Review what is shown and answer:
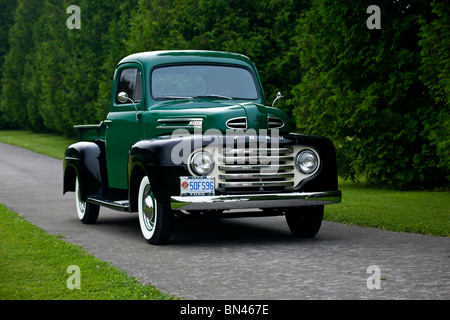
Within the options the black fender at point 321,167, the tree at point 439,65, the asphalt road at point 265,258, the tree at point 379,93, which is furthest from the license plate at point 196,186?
the tree at point 379,93

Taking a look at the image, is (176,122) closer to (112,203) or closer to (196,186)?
(196,186)

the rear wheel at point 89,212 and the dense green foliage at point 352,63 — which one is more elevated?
the dense green foliage at point 352,63

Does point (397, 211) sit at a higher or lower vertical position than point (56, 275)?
lower

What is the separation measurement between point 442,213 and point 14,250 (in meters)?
6.70

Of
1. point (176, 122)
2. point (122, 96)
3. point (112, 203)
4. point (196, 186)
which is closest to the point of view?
→ point (196, 186)

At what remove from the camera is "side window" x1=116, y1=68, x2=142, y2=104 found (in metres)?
10.2

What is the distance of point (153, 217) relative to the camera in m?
9.02

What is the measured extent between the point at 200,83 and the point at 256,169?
1908 mm

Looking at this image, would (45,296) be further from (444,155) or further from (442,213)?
(444,155)

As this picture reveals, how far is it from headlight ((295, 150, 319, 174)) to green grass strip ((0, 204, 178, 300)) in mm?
2607

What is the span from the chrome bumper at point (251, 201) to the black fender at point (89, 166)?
2634mm

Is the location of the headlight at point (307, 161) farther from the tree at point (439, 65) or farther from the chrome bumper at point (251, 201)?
→ the tree at point (439, 65)

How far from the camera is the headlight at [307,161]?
8.92m

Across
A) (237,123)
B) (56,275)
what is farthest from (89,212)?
(56,275)
